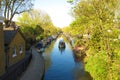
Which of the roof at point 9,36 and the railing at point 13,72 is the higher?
the roof at point 9,36

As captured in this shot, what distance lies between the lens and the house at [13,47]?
2514 cm

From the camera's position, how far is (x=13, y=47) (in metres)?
27.3

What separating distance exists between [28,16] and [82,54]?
129 ft

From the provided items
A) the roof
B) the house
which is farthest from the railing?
the roof

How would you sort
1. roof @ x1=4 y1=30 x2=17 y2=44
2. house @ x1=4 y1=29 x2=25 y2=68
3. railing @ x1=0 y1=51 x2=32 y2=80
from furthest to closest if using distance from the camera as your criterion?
roof @ x1=4 y1=30 x2=17 y2=44 < house @ x1=4 y1=29 x2=25 y2=68 < railing @ x1=0 y1=51 x2=32 y2=80

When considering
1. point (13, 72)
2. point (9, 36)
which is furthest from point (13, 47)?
point (13, 72)

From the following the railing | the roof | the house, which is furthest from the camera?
the roof

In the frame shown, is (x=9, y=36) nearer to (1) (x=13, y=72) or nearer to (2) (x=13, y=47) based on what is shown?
(2) (x=13, y=47)

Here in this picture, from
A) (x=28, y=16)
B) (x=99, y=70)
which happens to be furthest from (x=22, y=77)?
(x=28, y=16)

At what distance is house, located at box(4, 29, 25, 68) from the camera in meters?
25.1

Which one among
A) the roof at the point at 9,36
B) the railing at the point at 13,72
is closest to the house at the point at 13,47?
the roof at the point at 9,36

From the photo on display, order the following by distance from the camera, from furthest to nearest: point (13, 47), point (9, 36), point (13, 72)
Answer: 1. point (13, 47)
2. point (9, 36)
3. point (13, 72)

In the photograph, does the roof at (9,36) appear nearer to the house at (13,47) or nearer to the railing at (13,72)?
the house at (13,47)

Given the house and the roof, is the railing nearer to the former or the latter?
the house
